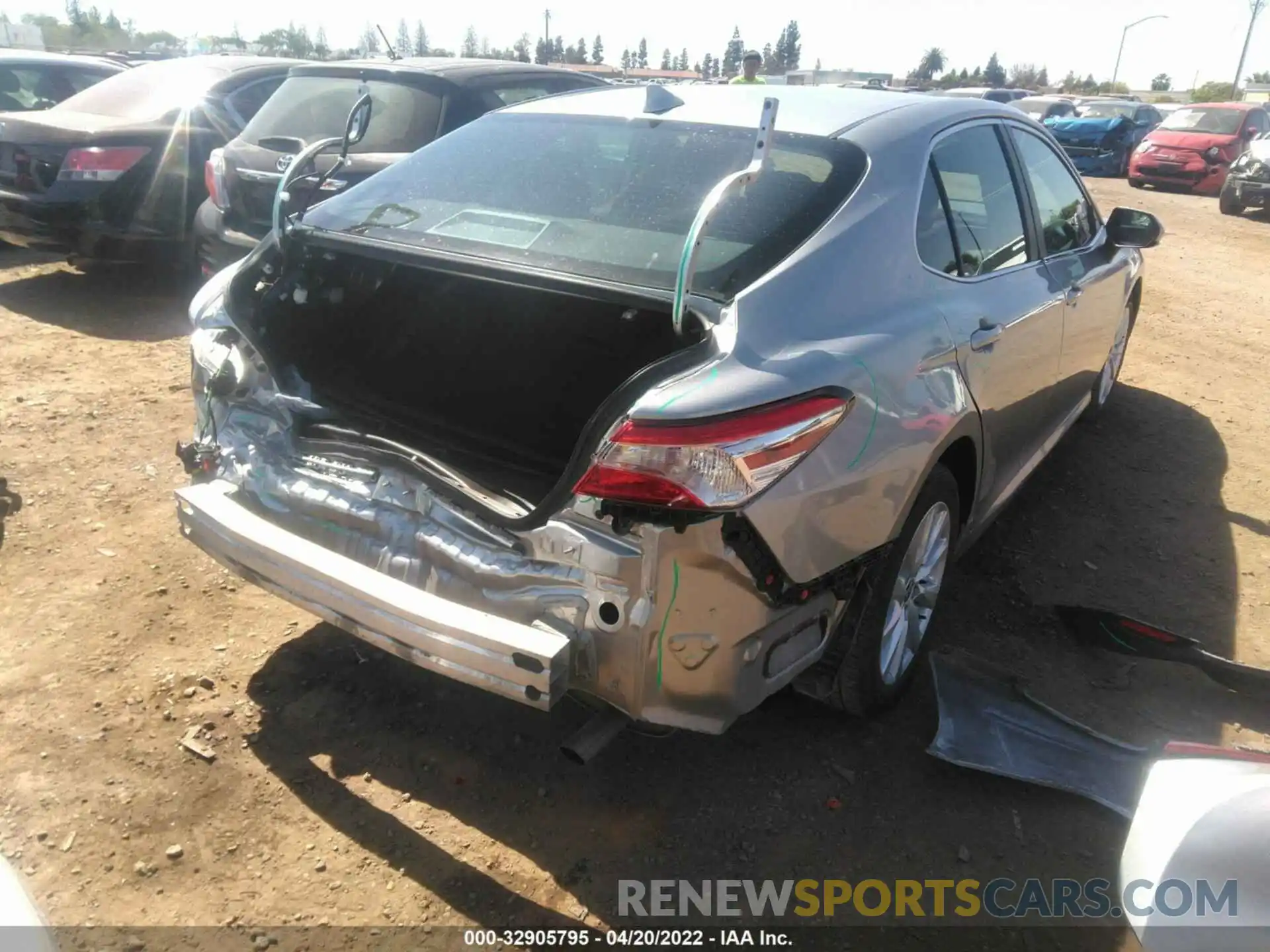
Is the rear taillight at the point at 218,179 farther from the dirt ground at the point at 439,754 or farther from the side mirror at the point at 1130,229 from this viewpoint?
the side mirror at the point at 1130,229

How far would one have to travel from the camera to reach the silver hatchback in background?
1996 millimetres

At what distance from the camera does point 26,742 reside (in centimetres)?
262

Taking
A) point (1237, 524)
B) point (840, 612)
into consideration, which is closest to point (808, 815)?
point (840, 612)

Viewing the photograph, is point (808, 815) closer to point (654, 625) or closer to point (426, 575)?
point (654, 625)

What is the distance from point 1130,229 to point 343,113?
13.8ft

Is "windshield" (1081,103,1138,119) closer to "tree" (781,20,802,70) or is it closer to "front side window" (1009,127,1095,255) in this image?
"front side window" (1009,127,1095,255)

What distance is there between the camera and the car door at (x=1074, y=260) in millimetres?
3566

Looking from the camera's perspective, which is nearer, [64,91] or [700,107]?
[700,107]

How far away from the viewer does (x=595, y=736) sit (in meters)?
2.21

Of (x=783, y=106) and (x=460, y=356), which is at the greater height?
(x=783, y=106)

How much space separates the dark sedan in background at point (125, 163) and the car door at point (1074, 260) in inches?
215

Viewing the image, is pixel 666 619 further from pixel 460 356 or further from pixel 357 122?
pixel 357 122

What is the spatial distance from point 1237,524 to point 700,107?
3.09m

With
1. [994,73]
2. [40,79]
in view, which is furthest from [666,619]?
[994,73]
